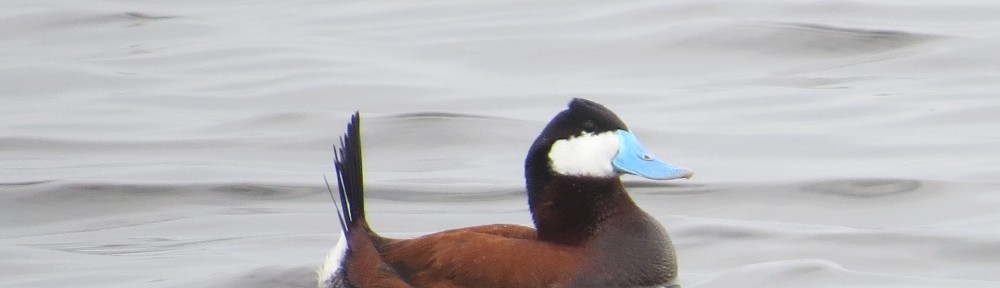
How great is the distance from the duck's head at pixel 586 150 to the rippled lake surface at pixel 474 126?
68 centimetres

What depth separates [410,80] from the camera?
1038 cm

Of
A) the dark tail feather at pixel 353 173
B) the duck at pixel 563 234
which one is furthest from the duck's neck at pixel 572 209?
the dark tail feather at pixel 353 173

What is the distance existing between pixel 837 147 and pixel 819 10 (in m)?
3.80

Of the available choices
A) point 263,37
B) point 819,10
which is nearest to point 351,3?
point 263,37

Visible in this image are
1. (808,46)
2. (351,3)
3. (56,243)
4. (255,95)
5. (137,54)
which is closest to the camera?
(56,243)

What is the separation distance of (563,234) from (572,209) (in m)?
0.08

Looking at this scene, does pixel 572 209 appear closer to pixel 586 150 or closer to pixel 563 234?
pixel 563 234

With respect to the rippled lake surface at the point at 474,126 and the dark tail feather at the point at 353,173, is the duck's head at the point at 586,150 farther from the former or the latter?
the rippled lake surface at the point at 474,126

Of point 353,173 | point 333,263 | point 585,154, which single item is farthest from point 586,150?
point 333,263

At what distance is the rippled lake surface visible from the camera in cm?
652

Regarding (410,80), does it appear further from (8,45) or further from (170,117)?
(8,45)

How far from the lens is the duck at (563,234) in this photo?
17.0ft

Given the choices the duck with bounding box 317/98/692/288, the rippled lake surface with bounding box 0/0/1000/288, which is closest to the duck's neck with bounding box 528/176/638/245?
the duck with bounding box 317/98/692/288

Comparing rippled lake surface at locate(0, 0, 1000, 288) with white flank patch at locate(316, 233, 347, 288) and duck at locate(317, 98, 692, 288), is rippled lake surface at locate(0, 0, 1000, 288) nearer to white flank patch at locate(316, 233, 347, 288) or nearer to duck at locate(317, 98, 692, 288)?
white flank patch at locate(316, 233, 347, 288)
